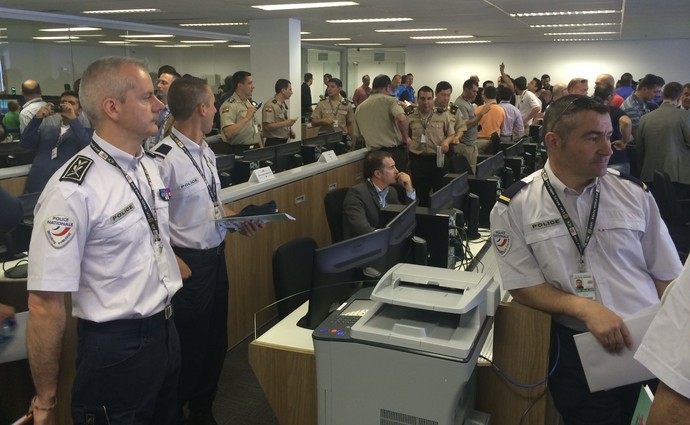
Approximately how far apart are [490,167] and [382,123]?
202 centimetres

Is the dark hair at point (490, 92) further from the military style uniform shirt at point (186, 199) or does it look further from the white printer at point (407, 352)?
the white printer at point (407, 352)

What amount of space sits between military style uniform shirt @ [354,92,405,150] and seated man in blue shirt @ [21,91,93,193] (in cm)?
263

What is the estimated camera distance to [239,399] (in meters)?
2.84

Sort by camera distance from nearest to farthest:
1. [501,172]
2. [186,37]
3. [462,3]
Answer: [501,172], [462,3], [186,37]

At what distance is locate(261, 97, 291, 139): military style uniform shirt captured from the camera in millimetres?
6855

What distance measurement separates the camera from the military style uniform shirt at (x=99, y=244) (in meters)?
1.42

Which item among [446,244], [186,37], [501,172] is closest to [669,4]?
[501,172]

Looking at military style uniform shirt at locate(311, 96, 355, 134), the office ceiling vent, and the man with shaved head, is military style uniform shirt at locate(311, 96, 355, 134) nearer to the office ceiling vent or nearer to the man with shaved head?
the man with shaved head

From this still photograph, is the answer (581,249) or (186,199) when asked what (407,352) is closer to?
(581,249)

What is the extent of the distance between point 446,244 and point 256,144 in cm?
398

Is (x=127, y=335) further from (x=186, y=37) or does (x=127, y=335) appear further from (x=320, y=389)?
(x=186, y=37)

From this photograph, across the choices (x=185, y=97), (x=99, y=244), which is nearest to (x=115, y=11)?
(x=185, y=97)

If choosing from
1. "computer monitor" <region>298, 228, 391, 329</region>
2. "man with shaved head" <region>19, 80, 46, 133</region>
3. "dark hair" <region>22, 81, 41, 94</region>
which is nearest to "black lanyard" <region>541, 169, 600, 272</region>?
"computer monitor" <region>298, 228, 391, 329</region>

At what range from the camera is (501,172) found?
4184 mm
